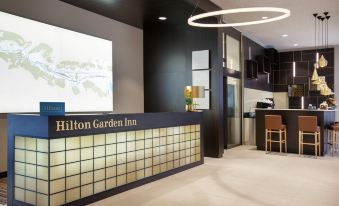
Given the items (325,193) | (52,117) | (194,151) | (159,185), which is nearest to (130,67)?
(194,151)

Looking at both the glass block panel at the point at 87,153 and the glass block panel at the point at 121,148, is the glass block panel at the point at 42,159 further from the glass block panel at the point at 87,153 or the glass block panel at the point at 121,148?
the glass block panel at the point at 121,148

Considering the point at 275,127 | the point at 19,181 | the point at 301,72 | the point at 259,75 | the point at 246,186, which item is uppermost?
the point at 301,72

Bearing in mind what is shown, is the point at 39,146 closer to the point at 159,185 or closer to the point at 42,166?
the point at 42,166

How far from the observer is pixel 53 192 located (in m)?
3.69

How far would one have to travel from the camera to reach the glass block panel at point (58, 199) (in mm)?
3693

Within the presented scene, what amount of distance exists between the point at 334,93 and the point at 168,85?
721 centimetres

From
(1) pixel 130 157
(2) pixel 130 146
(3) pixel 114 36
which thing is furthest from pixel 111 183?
(3) pixel 114 36

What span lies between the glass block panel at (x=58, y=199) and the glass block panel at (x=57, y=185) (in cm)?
6

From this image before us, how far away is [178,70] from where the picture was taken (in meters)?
8.30

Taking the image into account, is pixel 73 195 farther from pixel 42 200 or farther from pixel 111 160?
pixel 111 160

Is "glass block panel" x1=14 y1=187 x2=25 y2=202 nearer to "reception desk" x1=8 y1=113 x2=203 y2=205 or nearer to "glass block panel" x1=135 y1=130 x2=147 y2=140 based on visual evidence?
"reception desk" x1=8 y1=113 x2=203 y2=205

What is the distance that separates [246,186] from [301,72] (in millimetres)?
9055

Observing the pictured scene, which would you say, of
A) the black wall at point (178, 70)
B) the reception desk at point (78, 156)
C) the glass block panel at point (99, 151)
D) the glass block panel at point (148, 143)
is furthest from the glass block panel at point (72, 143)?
the black wall at point (178, 70)

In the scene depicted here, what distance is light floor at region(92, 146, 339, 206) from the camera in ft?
13.7
